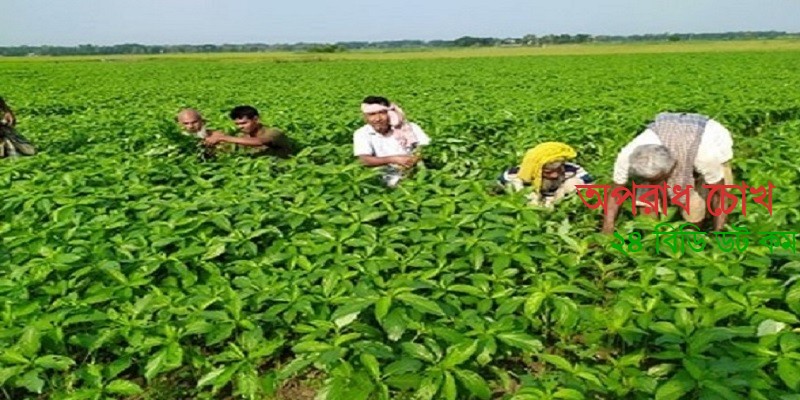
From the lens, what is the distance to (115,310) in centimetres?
268

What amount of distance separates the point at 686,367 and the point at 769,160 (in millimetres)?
3107

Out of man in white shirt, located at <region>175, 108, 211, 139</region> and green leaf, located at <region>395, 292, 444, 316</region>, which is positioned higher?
man in white shirt, located at <region>175, 108, 211, 139</region>

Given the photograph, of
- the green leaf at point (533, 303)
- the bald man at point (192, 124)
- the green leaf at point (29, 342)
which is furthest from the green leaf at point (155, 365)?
the bald man at point (192, 124)

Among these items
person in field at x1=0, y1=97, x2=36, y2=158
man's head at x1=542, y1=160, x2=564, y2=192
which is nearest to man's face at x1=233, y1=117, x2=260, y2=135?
person in field at x1=0, y1=97, x2=36, y2=158

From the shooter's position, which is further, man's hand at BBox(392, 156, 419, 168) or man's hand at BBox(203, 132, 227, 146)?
man's hand at BBox(203, 132, 227, 146)

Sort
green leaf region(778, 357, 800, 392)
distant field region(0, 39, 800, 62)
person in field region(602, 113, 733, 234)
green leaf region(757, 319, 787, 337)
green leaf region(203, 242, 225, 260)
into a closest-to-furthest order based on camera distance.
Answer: green leaf region(778, 357, 800, 392) < green leaf region(757, 319, 787, 337) < green leaf region(203, 242, 225, 260) < person in field region(602, 113, 733, 234) < distant field region(0, 39, 800, 62)

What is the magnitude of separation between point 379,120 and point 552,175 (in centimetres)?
161

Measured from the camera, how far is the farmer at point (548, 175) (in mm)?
4516

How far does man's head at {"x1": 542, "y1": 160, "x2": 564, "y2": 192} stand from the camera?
4.55 meters

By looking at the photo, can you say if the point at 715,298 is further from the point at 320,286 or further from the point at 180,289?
the point at 180,289

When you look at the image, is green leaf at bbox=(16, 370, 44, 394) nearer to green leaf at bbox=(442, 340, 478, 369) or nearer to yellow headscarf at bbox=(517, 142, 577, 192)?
green leaf at bbox=(442, 340, 478, 369)

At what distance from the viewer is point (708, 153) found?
3928 millimetres

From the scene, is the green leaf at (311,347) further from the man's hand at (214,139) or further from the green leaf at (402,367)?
the man's hand at (214,139)

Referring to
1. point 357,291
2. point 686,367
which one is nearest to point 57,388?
point 357,291
